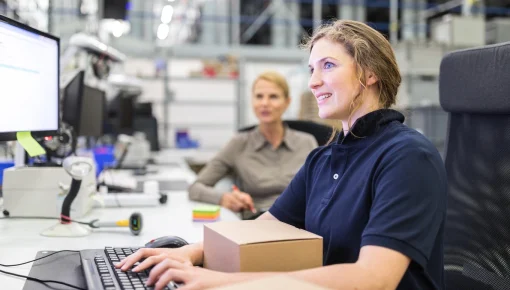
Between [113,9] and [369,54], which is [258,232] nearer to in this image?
[369,54]

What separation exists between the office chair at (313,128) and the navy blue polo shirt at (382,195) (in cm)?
153

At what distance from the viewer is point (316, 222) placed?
1125 millimetres

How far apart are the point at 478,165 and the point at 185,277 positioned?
2.55ft

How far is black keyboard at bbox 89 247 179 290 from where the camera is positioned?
2.92 feet

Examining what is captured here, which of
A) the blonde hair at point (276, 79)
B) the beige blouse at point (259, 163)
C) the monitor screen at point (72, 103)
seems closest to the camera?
the monitor screen at point (72, 103)

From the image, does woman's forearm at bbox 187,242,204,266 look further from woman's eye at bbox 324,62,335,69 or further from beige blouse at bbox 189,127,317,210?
beige blouse at bbox 189,127,317,210

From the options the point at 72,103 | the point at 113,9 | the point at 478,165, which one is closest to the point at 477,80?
the point at 478,165

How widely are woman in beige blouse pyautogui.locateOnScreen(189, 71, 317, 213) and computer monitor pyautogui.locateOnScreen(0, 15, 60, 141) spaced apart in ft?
2.90

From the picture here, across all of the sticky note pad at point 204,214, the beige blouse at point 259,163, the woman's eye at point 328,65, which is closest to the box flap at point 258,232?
the woman's eye at point 328,65

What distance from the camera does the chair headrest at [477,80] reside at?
113 cm

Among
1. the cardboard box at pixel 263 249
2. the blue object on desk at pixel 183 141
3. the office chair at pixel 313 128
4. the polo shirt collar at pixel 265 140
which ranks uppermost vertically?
the office chair at pixel 313 128

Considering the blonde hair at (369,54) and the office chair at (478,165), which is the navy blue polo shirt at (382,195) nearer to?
the blonde hair at (369,54)

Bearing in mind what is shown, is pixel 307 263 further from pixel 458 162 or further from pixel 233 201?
pixel 233 201

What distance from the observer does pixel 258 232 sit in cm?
97
